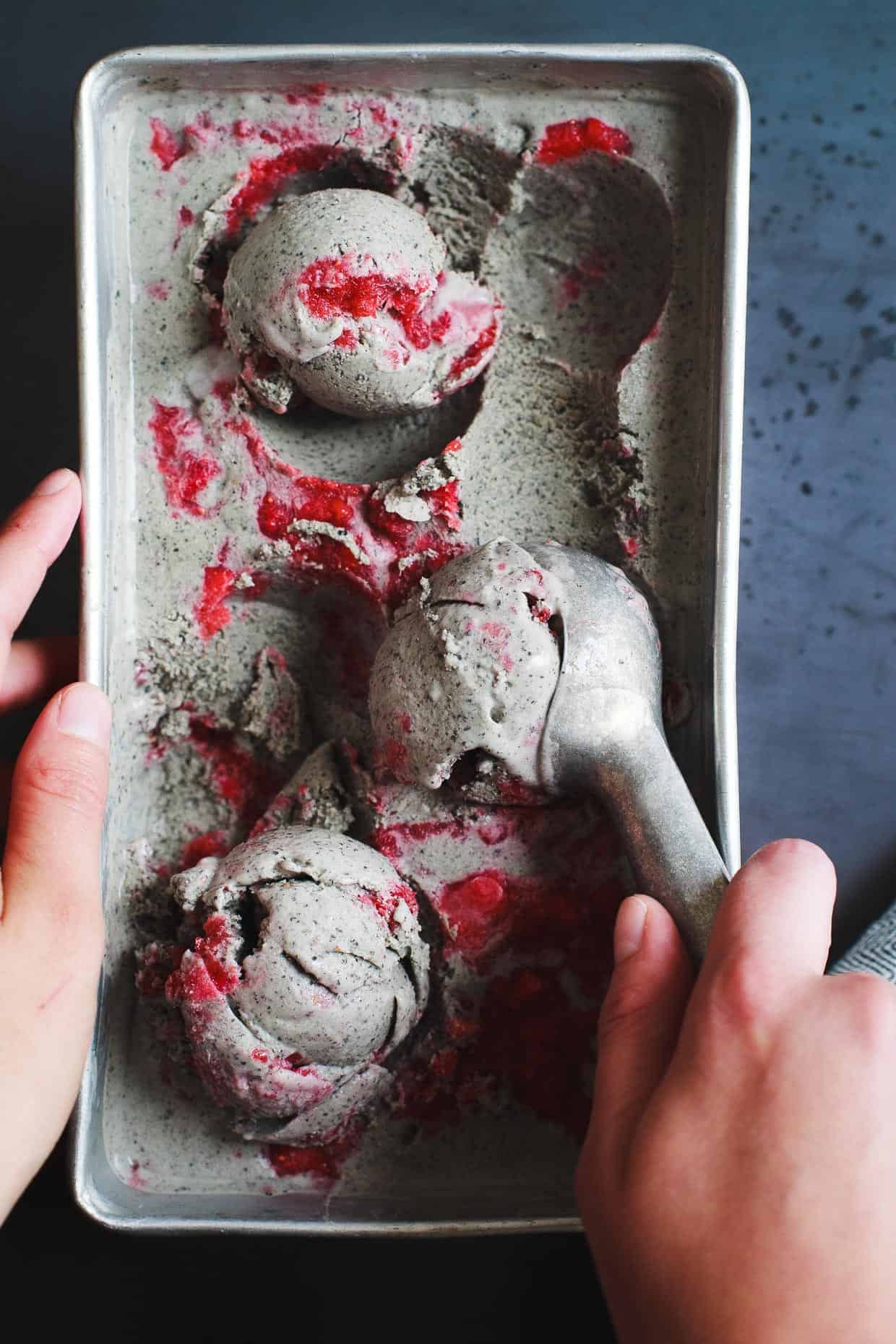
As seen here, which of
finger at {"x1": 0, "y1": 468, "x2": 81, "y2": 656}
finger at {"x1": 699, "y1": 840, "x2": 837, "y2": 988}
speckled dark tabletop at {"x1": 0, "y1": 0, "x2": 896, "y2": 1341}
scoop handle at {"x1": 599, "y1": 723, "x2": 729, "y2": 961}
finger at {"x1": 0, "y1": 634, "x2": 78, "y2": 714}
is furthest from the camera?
speckled dark tabletop at {"x1": 0, "y1": 0, "x2": 896, "y2": 1341}

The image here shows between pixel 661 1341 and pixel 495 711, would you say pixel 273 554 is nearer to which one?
pixel 495 711

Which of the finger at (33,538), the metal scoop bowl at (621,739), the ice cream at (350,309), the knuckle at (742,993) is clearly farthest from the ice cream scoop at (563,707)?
the finger at (33,538)

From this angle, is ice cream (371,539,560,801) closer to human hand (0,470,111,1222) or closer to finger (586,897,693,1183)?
finger (586,897,693,1183)

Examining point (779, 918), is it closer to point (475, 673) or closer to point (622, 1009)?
point (622, 1009)

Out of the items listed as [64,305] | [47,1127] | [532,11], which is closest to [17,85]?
[64,305]

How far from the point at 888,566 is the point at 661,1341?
0.93m

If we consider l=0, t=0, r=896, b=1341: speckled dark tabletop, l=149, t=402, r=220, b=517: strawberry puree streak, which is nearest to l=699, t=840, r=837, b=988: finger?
l=0, t=0, r=896, b=1341: speckled dark tabletop

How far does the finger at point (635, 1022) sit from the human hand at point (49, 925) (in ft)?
1.50

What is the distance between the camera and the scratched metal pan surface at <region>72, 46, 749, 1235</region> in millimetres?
1104

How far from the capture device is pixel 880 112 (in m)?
1.39

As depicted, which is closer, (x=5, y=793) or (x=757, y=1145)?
(x=757, y=1145)

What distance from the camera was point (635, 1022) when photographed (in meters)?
0.98

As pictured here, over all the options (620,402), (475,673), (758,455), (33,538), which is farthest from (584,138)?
(33,538)

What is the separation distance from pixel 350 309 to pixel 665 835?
588 mm
